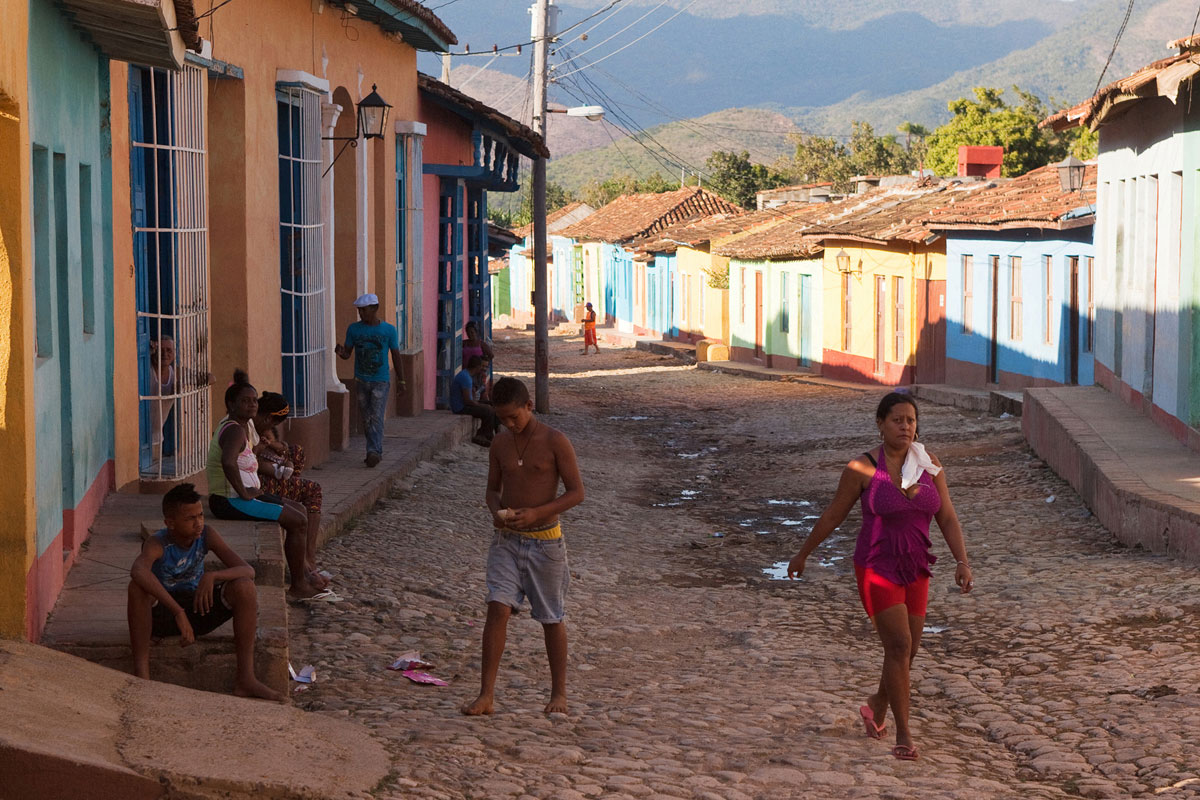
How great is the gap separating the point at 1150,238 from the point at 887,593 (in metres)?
9.08

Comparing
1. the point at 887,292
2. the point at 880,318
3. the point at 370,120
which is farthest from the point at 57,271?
the point at 880,318

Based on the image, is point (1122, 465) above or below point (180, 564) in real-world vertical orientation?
below

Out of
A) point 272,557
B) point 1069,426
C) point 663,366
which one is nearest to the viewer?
point 272,557

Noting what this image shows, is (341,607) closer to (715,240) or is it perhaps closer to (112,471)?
(112,471)

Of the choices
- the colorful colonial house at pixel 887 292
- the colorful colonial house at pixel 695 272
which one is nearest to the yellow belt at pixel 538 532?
the colorful colonial house at pixel 887 292

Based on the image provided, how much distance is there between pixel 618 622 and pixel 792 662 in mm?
1286

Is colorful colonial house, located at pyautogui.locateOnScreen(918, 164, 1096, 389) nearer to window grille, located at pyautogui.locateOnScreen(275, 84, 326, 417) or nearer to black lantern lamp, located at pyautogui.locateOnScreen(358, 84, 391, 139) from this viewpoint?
black lantern lamp, located at pyautogui.locateOnScreen(358, 84, 391, 139)

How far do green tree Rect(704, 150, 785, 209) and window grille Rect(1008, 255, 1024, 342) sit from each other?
3810 cm

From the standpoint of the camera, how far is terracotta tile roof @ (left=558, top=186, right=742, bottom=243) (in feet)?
159

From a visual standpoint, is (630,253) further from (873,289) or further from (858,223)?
(873,289)

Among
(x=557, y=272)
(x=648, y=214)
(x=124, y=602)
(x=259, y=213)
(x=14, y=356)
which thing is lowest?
(x=124, y=602)

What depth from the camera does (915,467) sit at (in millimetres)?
5422

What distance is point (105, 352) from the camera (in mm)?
8008

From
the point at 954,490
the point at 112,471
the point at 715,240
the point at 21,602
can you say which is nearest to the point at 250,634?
the point at 21,602
